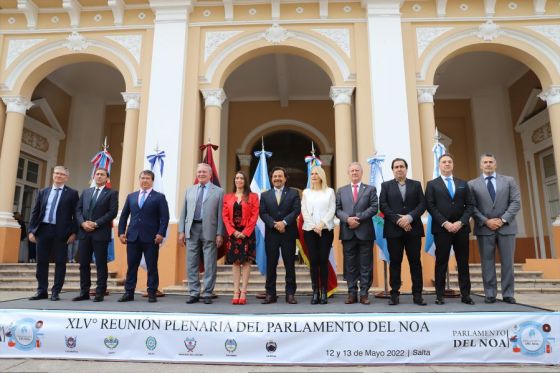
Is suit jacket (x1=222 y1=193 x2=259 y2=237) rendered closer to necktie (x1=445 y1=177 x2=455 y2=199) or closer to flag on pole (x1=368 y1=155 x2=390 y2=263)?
flag on pole (x1=368 y1=155 x2=390 y2=263)

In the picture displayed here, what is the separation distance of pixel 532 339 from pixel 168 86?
6718 millimetres

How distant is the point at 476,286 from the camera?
6285 mm

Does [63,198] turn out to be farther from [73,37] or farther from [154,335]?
[73,37]

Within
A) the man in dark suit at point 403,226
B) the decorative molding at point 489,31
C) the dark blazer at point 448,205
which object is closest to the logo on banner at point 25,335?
the man in dark suit at point 403,226

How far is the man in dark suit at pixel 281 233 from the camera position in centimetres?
438

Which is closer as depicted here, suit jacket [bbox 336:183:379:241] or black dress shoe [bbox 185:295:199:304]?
suit jacket [bbox 336:183:379:241]

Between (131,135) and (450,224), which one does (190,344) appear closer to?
(450,224)

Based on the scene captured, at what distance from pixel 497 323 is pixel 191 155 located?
563 cm

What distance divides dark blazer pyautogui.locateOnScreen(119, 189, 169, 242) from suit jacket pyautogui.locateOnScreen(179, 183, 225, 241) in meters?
0.24

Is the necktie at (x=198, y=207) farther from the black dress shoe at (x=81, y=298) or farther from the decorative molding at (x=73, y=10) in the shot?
the decorative molding at (x=73, y=10)

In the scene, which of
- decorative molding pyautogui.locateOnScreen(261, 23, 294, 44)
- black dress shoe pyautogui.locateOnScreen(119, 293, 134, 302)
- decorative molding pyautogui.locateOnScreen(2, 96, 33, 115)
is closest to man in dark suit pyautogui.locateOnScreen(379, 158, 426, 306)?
black dress shoe pyautogui.locateOnScreen(119, 293, 134, 302)

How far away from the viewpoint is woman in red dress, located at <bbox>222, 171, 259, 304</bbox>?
443 centimetres

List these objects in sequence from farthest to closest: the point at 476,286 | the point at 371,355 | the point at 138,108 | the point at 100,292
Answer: the point at 138,108
the point at 476,286
the point at 100,292
the point at 371,355

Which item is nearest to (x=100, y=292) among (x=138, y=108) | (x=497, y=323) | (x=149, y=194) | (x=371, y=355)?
(x=149, y=194)
